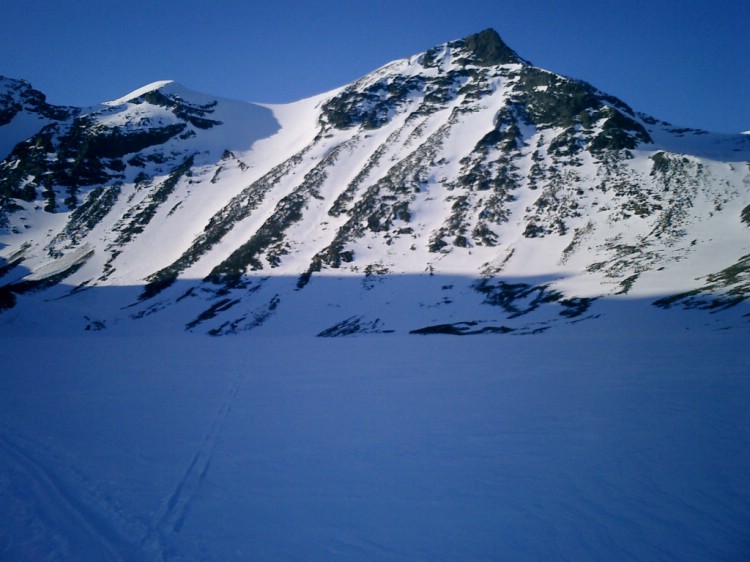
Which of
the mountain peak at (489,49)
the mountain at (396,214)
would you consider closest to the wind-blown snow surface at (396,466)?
the mountain at (396,214)

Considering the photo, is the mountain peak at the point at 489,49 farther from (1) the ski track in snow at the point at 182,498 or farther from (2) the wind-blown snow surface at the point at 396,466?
(1) the ski track in snow at the point at 182,498

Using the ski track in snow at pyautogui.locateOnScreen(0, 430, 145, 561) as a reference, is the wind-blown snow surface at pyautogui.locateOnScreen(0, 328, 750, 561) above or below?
above

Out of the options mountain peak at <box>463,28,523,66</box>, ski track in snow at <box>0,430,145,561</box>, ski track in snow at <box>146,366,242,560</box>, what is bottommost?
ski track in snow at <box>0,430,145,561</box>

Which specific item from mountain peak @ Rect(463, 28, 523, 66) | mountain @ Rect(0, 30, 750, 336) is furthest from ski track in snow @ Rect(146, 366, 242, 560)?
mountain peak @ Rect(463, 28, 523, 66)

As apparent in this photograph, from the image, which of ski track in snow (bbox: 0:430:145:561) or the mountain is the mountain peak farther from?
ski track in snow (bbox: 0:430:145:561)

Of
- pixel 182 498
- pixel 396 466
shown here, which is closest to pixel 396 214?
pixel 396 466

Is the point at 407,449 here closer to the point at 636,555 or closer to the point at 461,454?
the point at 461,454

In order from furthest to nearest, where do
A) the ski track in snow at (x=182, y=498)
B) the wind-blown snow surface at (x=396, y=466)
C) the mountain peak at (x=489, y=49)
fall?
the mountain peak at (x=489, y=49), the ski track in snow at (x=182, y=498), the wind-blown snow surface at (x=396, y=466)
